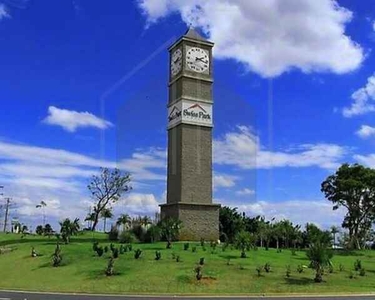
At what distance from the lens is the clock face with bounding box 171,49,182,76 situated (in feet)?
159

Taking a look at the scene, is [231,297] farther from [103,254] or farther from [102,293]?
[103,254]

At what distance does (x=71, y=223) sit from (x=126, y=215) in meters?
12.8

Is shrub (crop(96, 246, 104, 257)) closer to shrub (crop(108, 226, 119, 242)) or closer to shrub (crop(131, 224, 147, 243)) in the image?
shrub (crop(131, 224, 147, 243))

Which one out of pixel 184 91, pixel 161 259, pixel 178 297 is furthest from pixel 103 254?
pixel 184 91

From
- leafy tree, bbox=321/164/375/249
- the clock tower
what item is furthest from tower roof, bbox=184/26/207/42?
leafy tree, bbox=321/164/375/249

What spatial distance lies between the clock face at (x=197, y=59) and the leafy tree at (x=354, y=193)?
20225mm

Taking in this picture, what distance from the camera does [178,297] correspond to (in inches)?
826

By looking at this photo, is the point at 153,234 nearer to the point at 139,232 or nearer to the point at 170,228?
the point at 170,228

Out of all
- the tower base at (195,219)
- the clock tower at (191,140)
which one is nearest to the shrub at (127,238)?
the tower base at (195,219)

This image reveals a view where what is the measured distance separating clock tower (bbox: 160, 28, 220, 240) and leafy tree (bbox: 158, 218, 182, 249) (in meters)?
2.01

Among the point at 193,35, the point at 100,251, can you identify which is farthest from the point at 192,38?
the point at 100,251

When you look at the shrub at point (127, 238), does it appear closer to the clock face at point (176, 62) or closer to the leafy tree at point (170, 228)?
the leafy tree at point (170, 228)

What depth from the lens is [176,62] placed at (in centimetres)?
4928

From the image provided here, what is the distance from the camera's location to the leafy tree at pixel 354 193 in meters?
55.7
